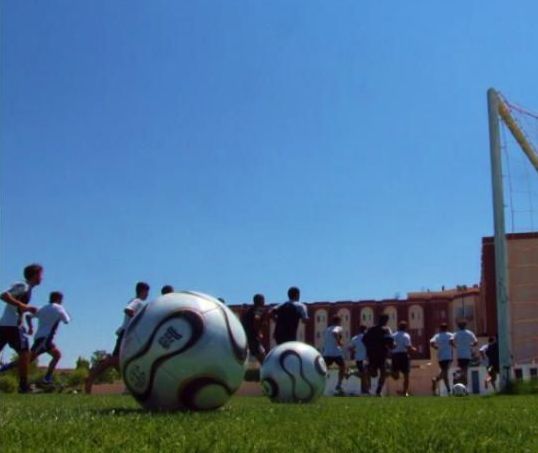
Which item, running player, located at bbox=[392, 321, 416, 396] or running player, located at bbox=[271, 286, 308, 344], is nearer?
running player, located at bbox=[271, 286, 308, 344]

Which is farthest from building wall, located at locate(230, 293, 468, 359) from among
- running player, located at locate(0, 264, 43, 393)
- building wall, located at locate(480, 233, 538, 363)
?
running player, located at locate(0, 264, 43, 393)

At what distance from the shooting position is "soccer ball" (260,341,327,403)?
8766 millimetres

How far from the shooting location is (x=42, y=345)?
12.0 metres

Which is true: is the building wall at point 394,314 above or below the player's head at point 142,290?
above

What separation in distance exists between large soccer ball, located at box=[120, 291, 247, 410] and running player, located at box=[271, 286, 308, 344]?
5944 mm

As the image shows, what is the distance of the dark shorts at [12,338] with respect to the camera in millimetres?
10500

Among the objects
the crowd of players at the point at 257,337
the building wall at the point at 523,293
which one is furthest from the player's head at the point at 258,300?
the building wall at the point at 523,293

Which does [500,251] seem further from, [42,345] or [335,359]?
[42,345]

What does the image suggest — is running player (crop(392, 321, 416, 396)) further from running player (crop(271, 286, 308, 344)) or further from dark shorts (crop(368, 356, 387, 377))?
running player (crop(271, 286, 308, 344))

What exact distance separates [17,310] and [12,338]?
39 centimetres

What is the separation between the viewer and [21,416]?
5281 millimetres

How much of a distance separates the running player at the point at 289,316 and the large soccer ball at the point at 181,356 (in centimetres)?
594

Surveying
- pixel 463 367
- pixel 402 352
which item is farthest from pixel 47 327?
pixel 463 367

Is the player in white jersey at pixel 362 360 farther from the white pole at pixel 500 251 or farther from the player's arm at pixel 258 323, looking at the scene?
the player's arm at pixel 258 323
